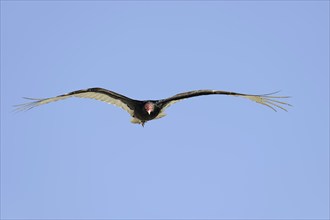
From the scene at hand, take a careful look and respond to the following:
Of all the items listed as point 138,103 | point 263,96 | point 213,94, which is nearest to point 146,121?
point 138,103

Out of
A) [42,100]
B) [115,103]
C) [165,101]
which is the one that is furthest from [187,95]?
[42,100]

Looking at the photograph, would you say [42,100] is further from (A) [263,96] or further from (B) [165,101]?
(A) [263,96]

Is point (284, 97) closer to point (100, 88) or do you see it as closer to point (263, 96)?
point (263, 96)

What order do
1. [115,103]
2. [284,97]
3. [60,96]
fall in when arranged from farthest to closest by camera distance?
1. [115,103]
2. [60,96]
3. [284,97]

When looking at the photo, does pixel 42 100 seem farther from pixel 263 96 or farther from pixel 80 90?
pixel 263 96

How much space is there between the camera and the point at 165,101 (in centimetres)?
3412

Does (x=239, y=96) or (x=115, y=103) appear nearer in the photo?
(x=239, y=96)

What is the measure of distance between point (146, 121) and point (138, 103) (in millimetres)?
1041

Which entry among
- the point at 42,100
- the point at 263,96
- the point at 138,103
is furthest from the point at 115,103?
the point at 263,96

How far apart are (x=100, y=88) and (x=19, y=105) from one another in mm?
3748

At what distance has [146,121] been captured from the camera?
34.8m

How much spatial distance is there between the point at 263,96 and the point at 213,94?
105 inches

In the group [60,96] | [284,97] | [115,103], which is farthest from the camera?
[115,103]

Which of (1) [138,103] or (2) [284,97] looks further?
(1) [138,103]
